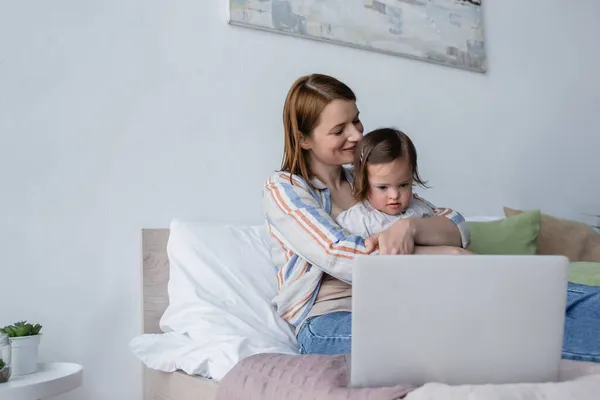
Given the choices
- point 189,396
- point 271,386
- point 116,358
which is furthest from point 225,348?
point 116,358

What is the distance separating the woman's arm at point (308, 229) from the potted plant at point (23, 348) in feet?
1.87

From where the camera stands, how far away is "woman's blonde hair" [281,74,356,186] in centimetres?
156

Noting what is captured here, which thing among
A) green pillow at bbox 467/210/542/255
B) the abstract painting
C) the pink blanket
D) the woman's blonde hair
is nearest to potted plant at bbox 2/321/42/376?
the pink blanket

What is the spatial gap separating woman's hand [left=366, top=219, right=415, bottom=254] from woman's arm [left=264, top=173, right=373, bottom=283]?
1.1 inches

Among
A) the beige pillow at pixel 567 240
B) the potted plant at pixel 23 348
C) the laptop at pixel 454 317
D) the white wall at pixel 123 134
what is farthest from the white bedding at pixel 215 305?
the beige pillow at pixel 567 240

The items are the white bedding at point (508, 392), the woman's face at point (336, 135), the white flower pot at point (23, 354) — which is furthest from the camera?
the woman's face at point (336, 135)

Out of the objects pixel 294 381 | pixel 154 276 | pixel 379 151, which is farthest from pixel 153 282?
pixel 294 381

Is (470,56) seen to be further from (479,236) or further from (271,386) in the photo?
(271,386)

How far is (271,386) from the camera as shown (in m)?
1.05

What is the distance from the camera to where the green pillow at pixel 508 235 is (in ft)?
6.29

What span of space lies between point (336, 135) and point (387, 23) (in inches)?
37.3

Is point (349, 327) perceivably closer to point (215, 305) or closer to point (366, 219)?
point (366, 219)

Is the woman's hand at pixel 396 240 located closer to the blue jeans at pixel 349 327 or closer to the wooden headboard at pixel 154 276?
the blue jeans at pixel 349 327

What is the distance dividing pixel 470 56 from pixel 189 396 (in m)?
1.79
